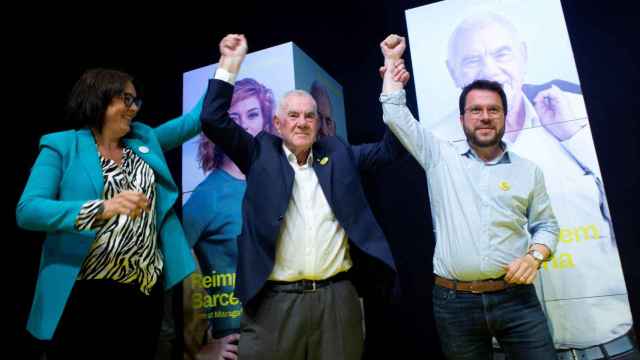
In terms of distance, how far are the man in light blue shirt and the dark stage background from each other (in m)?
0.92

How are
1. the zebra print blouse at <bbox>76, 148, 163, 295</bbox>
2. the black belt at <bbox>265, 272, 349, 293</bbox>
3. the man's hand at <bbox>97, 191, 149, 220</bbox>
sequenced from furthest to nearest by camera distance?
the black belt at <bbox>265, 272, 349, 293</bbox> → the zebra print blouse at <bbox>76, 148, 163, 295</bbox> → the man's hand at <bbox>97, 191, 149, 220</bbox>

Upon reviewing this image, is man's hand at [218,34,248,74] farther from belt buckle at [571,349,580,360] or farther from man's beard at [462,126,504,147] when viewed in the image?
belt buckle at [571,349,580,360]

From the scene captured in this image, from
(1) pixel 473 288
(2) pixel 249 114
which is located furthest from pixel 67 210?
(1) pixel 473 288

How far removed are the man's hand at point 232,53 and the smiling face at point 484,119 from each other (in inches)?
40.9

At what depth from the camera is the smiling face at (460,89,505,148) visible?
216cm

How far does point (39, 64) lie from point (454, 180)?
234 cm

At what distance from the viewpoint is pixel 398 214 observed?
10.3 ft

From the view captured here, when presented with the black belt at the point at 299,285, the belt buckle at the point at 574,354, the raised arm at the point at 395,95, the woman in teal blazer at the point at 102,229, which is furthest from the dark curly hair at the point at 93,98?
the belt buckle at the point at 574,354

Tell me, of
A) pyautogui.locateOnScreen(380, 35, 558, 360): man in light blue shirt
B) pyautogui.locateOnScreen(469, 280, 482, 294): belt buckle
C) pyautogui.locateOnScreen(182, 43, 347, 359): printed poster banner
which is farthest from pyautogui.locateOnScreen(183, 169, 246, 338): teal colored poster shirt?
pyautogui.locateOnScreen(469, 280, 482, 294): belt buckle

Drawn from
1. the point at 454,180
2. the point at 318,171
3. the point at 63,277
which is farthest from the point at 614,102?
the point at 63,277

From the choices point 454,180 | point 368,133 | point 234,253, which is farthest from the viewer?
point 368,133

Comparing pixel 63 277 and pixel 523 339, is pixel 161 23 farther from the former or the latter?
pixel 523 339

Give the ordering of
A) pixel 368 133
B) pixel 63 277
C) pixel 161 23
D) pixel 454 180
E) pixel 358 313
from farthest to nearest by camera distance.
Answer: pixel 161 23 → pixel 368 133 → pixel 454 180 → pixel 358 313 → pixel 63 277

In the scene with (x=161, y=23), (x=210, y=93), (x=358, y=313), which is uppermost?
(x=161, y=23)
